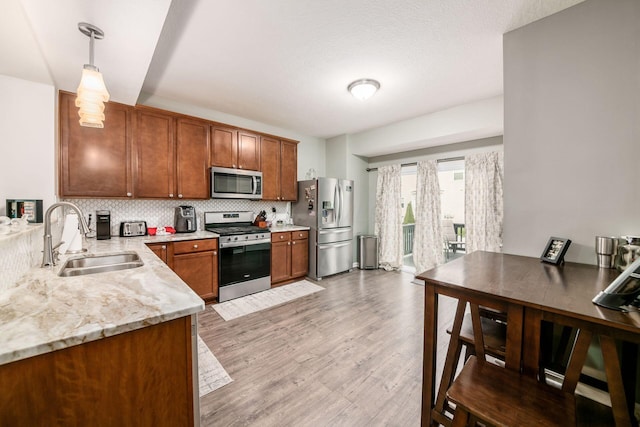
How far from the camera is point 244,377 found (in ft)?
6.16

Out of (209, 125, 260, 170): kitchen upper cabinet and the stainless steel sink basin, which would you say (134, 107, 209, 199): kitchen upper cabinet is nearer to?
(209, 125, 260, 170): kitchen upper cabinet

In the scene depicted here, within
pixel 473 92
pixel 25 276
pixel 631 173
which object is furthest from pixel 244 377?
pixel 473 92

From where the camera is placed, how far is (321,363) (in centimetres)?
205

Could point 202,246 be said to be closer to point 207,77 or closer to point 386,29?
point 207,77

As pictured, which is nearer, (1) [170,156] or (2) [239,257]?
(1) [170,156]

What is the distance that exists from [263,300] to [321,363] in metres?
1.49

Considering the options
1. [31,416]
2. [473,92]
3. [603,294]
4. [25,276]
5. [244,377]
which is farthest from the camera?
[473,92]

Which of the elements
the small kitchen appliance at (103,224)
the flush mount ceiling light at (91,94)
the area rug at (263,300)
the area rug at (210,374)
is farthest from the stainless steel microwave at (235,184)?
the area rug at (210,374)

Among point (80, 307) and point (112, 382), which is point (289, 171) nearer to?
point (80, 307)

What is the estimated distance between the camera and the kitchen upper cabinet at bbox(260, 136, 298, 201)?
4.10 m

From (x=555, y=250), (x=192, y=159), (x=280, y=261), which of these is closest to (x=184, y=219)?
(x=192, y=159)

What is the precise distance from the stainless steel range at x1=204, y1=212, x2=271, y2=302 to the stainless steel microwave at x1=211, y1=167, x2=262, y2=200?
448 mm

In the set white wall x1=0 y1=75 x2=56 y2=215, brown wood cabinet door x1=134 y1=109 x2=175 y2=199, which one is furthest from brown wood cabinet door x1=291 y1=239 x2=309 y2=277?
white wall x1=0 y1=75 x2=56 y2=215

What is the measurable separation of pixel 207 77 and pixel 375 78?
73.1 inches
